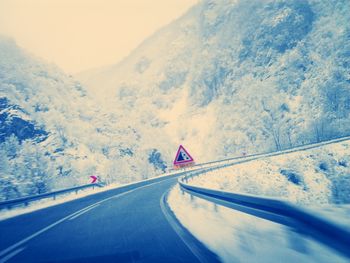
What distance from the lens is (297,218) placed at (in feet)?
12.6

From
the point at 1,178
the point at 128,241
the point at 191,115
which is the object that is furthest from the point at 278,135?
the point at 128,241

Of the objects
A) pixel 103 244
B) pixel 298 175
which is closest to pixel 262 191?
pixel 298 175

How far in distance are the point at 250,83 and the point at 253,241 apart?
7487 centimetres

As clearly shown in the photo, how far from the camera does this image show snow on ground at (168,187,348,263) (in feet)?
13.5

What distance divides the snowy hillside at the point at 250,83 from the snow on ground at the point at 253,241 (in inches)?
2055

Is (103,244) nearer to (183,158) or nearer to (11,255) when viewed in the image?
(11,255)

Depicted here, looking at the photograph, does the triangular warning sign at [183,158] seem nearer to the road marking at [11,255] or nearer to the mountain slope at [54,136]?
the road marking at [11,255]

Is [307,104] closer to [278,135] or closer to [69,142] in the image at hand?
[278,135]

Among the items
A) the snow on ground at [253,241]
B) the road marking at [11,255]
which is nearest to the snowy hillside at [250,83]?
the snow on ground at [253,241]

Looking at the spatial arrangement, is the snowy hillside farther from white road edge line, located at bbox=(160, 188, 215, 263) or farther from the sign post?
white road edge line, located at bbox=(160, 188, 215, 263)

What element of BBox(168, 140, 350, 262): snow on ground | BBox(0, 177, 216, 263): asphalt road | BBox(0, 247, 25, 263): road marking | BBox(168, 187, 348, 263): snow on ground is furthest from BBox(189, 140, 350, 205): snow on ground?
BBox(0, 247, 25, 263): road marking

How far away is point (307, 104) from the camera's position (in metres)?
63.6

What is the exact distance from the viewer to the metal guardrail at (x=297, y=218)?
2.99 m

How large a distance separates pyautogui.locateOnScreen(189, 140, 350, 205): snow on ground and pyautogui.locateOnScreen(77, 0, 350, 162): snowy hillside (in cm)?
1734
